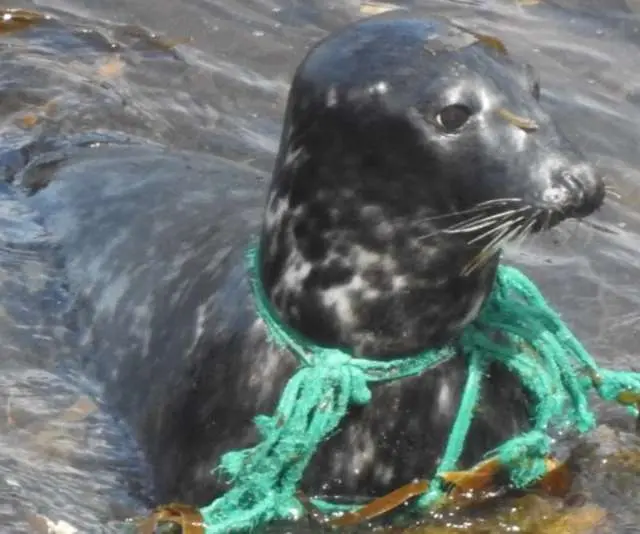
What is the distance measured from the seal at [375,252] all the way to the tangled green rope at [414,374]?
4cm

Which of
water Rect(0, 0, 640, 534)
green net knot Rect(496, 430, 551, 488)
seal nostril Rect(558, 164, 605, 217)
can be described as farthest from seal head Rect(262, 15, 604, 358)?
water Rect(0, 0, 640, 534)

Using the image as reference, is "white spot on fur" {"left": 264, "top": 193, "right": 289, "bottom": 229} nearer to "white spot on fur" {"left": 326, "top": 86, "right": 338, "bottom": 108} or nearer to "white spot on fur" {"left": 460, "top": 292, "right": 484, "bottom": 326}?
"white spot on fur" {"left": 326, "top": 86, "right": 338, "bottom": 108}

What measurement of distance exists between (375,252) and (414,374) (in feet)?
1.30

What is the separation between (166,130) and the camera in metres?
6.95

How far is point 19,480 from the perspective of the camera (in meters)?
4.17

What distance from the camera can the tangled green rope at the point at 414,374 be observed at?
3721mm

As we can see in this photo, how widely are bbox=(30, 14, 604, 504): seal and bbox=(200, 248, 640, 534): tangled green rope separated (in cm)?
4

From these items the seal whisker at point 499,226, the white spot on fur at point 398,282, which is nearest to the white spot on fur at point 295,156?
the white spot on fur at point 398,282

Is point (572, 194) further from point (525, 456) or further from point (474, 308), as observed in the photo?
point (525, 456)

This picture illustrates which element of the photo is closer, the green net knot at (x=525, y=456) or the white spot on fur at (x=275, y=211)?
the white spot on fur at (x=275, y=211)

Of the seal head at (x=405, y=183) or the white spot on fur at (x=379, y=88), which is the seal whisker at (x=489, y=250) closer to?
the seal head at (x=405, y=183)

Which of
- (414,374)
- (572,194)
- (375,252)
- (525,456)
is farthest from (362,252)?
(525,456)

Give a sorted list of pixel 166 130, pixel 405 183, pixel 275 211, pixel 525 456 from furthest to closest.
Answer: pixel 166 130, pixel 525 456, pixel 275 211, pixel 405 183

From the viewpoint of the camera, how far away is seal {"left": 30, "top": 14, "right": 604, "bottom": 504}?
3475 millimetres
